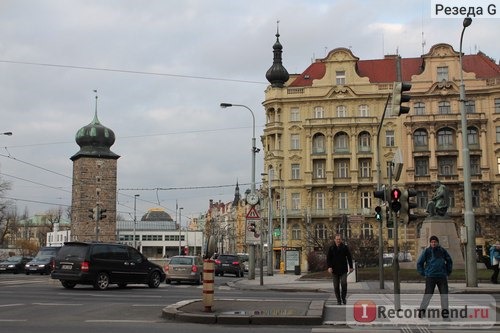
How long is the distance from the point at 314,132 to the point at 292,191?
736 cm

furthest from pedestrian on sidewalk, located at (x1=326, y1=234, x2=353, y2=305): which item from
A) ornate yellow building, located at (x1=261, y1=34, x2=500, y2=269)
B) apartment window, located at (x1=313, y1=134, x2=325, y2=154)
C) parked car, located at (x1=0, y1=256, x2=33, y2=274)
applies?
apartment window, located at (x1=313, y1=134, x2=325, y2=154)

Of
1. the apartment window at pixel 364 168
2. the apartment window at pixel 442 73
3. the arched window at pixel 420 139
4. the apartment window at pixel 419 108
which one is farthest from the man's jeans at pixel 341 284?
the apartment window at pixel 442 73

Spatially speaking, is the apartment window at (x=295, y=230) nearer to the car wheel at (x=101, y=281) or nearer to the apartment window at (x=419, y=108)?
the apartment window at (x=419, y=108)

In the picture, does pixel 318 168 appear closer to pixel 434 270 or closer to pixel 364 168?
pixel 364 168

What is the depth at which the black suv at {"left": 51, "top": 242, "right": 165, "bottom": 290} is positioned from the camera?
2447 centimetres

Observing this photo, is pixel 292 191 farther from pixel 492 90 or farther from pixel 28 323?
pixel 28 323

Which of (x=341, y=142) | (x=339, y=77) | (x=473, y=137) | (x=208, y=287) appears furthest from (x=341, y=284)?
(x=473, y=137)

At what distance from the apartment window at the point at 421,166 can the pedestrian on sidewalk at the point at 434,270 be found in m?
62.3

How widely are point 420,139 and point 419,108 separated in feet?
11.6

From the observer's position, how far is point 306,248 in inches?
2808

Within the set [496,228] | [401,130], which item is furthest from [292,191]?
[496,228]

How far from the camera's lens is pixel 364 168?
75.5m

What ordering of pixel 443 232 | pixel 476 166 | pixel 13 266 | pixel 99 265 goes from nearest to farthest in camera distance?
A: pixel 99 265
pixel 443 232
pixel 13 266
pixel 476 166

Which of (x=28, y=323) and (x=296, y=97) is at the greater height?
(x=296, y=97)
